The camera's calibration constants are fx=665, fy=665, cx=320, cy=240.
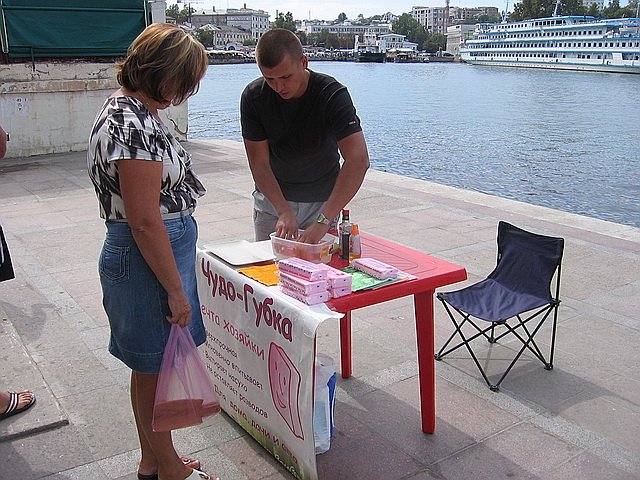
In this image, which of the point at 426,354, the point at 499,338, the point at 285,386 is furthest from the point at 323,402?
the point at 499,338

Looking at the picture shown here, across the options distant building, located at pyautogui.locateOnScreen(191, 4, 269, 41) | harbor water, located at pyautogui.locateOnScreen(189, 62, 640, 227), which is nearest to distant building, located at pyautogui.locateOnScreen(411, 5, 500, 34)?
distant building, located at pyautogui.locateOnScreen(191, 4, 269, 41)

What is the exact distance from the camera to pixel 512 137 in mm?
23234

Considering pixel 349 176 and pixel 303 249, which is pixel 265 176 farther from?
pixel 303 249

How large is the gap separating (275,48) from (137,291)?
1.26m

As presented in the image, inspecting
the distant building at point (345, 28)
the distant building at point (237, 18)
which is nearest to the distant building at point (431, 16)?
the distant building at point (345, 28)

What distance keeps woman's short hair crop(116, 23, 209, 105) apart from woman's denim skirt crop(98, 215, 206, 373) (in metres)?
0.42

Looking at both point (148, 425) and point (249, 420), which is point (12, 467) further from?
point (249, 420)

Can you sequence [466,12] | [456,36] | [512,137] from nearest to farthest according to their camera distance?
1. [512,137]
2. [456,36]
3. [466,12]

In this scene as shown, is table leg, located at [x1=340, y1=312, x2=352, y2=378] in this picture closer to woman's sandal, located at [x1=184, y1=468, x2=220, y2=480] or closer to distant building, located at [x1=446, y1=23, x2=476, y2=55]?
woman's sandal, located at [x1=184, y1=468, x2=220, y2=480]

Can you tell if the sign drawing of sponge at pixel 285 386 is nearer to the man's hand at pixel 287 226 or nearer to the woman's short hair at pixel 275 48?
the man's hand at pixel 287 226

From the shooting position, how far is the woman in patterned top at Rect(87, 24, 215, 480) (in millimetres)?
1944

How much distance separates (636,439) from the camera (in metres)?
2.90

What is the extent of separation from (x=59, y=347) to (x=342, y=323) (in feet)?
5.48

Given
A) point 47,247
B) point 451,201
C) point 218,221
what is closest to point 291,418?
point 47,247
